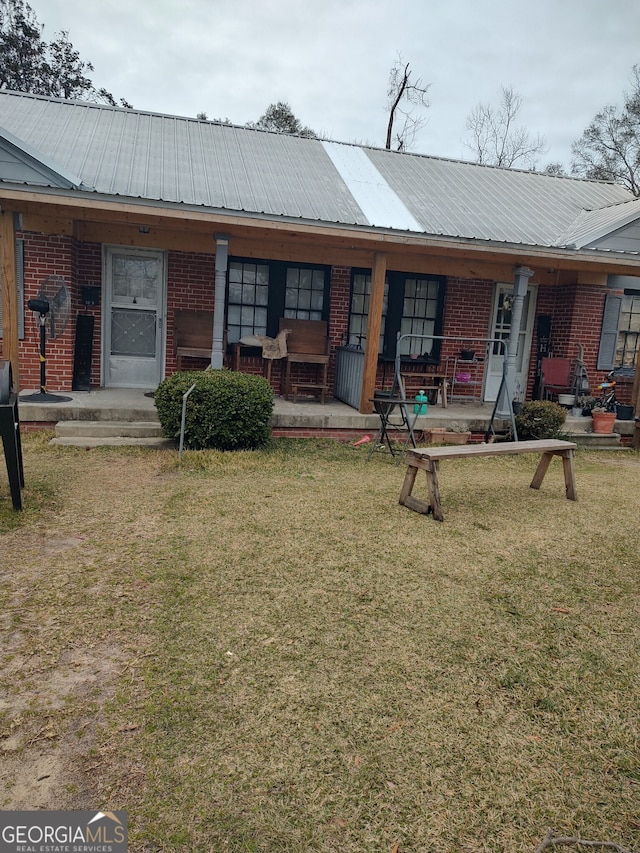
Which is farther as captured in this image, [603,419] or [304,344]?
[304,344]

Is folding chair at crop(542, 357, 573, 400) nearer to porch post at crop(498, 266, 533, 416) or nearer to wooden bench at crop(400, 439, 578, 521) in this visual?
porch post at crop(498, 266, 533, 416)

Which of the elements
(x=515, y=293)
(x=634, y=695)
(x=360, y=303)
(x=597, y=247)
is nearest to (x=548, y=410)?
(x=515, y=293)

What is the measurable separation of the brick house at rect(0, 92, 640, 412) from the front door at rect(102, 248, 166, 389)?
23mm

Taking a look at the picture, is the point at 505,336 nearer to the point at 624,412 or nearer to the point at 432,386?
the point at 432,386

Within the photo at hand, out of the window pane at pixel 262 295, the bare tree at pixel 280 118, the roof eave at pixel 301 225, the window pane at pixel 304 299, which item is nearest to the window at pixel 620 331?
the roof eave at pixel 301 225

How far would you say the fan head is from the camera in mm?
8594

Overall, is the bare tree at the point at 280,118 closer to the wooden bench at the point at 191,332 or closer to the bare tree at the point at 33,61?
the bare tree at the point at 33,61

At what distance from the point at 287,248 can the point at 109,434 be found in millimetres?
3691

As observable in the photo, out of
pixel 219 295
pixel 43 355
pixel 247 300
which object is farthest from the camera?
pixel 247 300

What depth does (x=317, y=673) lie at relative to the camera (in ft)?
9.52

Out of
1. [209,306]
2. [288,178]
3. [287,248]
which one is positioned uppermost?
[288,178]

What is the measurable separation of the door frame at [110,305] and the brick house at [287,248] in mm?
23

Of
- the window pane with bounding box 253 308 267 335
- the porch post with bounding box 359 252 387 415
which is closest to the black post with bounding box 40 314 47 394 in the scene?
the window pane with bounding box 253 308 267 335

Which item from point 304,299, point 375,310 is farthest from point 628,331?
point 304,299
